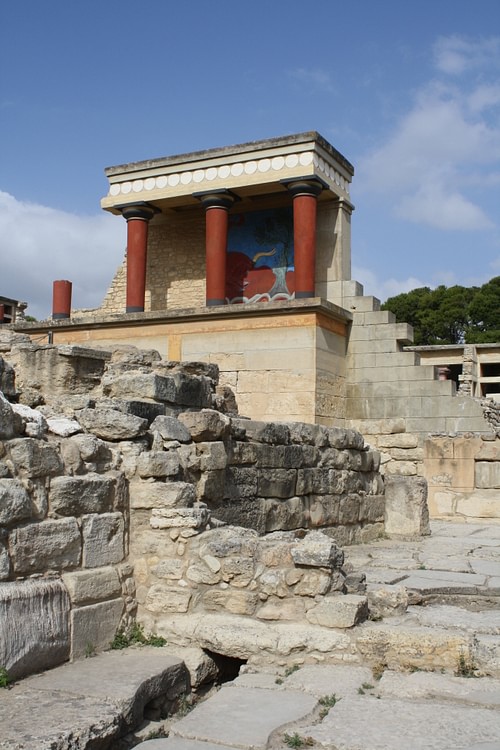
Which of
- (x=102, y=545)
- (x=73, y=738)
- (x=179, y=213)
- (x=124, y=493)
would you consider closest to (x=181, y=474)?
(x=124, y=493)

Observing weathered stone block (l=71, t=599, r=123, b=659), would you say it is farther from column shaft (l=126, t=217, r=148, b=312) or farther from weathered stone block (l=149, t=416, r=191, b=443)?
column shaft (l=126, t=217, r=148, b=312)

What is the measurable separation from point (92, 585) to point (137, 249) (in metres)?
13.5

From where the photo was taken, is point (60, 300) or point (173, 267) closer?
point (60, 300)

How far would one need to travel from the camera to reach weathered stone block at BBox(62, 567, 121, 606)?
168 inches

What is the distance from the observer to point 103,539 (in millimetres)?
4633

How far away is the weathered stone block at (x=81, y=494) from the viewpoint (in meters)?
4.33

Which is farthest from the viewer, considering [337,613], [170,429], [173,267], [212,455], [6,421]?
[173,267]

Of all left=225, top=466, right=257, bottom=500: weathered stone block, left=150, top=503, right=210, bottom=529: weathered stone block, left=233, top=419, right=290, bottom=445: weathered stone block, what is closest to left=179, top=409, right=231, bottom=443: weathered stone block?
left=225, top=466, right=257, bottom=500: weathered stone block

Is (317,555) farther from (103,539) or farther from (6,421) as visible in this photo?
(6,421)

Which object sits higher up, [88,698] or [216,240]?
[216,240]

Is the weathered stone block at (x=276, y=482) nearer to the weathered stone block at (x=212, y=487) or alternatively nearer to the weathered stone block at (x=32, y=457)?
the weathered stone block at (x=212, y=487)

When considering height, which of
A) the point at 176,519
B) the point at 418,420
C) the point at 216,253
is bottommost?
the point at 176,519

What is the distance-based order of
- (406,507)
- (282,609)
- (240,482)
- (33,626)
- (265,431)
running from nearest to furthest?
(33,626), (282,609), (240,482), (265,431), (406,507)

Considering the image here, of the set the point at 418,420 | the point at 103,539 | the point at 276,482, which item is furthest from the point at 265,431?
the point at 418,420
